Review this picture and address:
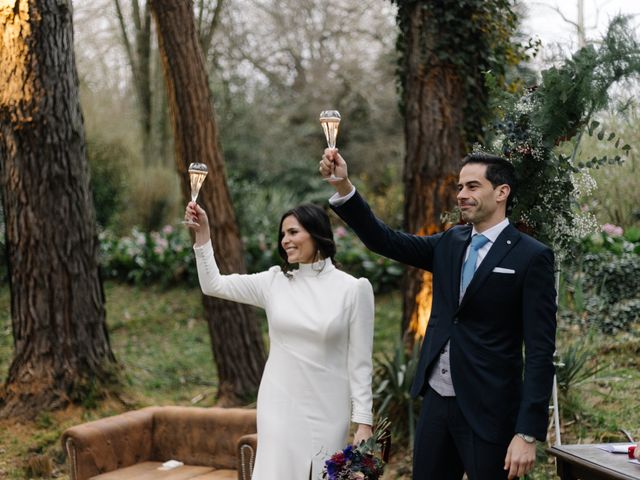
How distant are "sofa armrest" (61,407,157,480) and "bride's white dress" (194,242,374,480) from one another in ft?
4.80

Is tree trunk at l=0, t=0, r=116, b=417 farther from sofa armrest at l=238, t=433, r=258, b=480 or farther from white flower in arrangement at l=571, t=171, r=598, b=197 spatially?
white flower in arrangement at l=571, t=171, r=598, b=197

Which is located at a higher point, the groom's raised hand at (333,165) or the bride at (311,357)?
the groom's raised hand at (333,165)

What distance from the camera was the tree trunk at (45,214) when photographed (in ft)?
19.3

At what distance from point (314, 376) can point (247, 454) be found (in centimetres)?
95

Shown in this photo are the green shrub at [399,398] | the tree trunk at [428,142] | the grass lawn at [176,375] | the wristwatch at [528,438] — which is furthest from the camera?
the tree trunk at [428,142]

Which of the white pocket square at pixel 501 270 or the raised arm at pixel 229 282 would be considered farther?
the raised arm at pixel 229 282

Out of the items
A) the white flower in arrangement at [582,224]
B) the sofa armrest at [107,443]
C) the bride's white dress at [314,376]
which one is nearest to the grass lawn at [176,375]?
the sofa armrest at [107,443]

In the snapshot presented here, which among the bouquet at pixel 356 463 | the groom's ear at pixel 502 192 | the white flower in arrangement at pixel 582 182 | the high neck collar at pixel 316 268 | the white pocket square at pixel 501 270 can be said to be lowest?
the bouquet at pixel 356 463

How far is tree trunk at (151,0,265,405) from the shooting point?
6.55 m

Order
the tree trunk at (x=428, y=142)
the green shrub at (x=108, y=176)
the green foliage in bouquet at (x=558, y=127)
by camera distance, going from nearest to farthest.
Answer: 1. the green foliage in bouquet at (x=558, y=127)
2. the tree trunk at (x=428, y=142)
3. the green shrub at (x=108, y=176)

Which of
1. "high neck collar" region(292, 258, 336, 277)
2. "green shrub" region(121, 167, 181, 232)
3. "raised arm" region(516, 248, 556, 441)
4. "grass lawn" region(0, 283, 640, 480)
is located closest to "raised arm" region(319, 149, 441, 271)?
"high neck collar" region(292, 258, 336, 277)

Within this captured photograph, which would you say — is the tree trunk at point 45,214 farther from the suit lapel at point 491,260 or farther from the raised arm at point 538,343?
the raised arm at point 538,343

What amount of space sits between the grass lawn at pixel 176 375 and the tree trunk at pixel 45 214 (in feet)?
0.82

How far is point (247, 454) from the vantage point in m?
4.09
